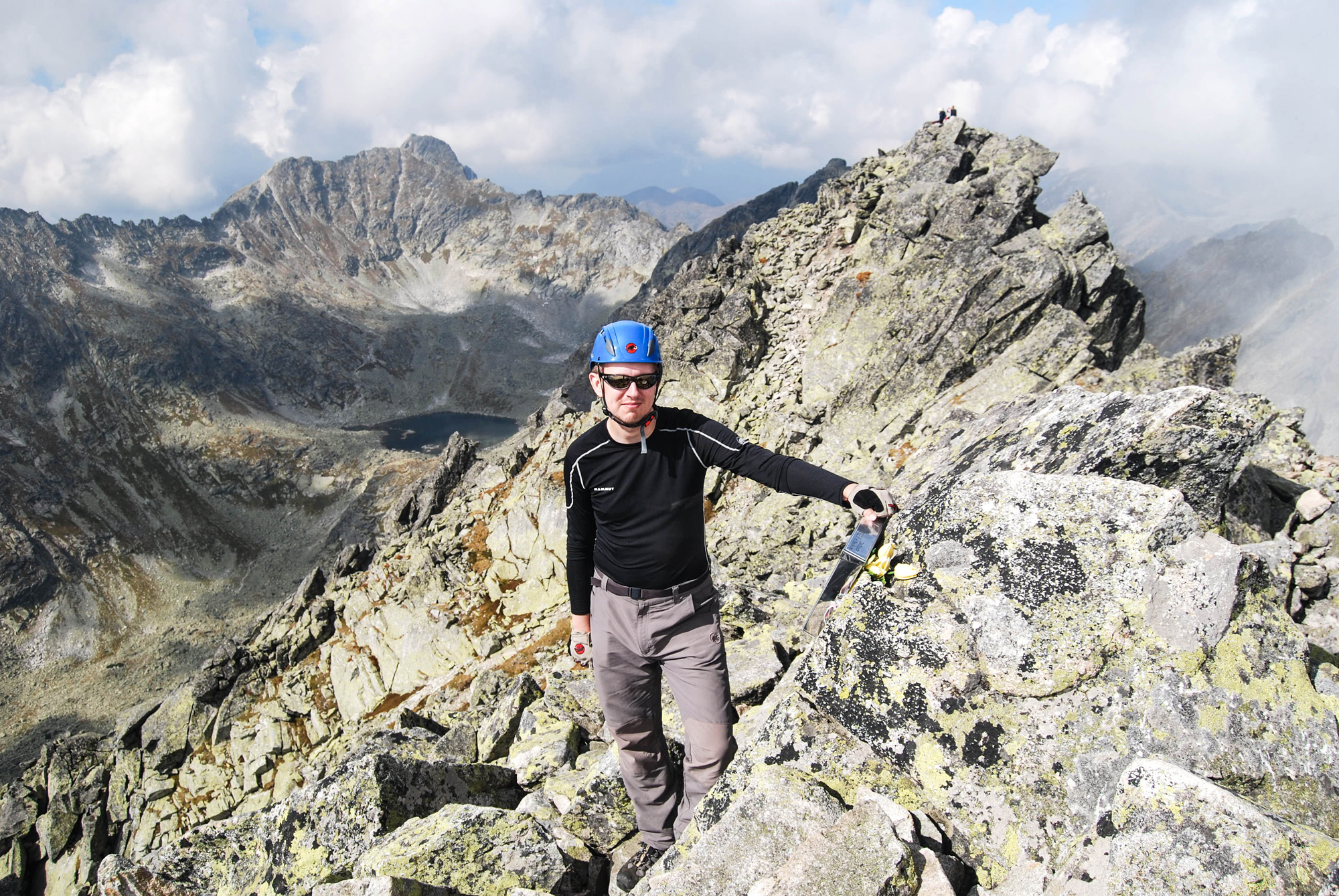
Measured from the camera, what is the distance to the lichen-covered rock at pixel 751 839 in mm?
4879

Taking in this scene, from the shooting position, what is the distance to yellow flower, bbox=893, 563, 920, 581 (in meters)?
6.06

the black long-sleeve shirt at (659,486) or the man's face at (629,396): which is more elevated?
the man's face at (629,396)

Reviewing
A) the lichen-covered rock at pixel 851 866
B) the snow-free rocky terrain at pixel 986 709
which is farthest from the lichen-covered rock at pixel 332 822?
the lichen-covered rock at pixel 851 866

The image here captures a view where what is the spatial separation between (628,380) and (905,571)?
3.32m

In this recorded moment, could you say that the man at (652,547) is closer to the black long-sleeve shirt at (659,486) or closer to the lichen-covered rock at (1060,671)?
the black long-sleeve shirt at (659,486)

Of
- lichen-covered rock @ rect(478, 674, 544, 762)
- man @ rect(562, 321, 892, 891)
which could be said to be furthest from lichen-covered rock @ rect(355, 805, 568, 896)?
lichen-covered rock @ rect(478, 674, 544, 762)

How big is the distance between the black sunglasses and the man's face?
21 millimetres

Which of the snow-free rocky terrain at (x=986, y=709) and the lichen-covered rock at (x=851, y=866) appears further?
the snow-free rocky terrain at (x=986, y=709)

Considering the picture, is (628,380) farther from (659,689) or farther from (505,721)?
(505,721)

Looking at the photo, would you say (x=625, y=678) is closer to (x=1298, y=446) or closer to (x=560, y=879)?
(x=560, y=879)

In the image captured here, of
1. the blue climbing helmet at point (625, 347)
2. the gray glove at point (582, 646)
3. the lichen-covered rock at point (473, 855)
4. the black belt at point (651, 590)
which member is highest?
the blue climbing helmet at point (625, 347)

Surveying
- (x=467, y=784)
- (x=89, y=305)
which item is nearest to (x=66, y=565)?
(x=89, y=305)

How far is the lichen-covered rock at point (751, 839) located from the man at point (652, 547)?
152 centimetres

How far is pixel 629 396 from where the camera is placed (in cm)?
649
